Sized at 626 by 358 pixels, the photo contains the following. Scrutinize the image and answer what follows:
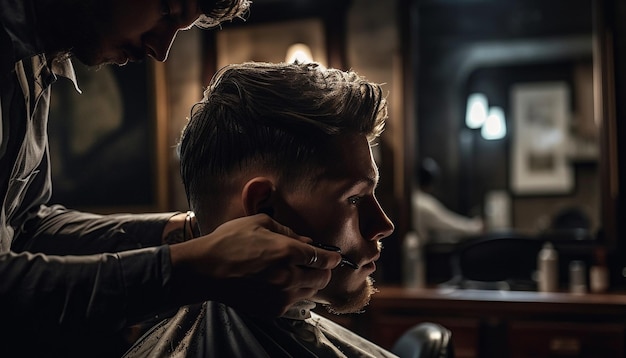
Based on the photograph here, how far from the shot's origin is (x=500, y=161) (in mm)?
3705

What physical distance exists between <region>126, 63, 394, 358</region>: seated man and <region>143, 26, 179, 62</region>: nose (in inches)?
5.5

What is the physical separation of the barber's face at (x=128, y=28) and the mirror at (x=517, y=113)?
2.58m

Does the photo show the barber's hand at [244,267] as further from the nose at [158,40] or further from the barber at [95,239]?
the nose at [158,40]

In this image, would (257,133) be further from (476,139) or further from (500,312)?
(476,139)

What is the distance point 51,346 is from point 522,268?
9.49 feet

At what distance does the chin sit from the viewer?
58.4 inches

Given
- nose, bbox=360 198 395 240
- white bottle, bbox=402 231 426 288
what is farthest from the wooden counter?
nose, bbox=360 198 395 240

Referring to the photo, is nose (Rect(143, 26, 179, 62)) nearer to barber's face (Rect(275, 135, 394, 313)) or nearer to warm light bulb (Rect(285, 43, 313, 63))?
barber's face (Rect(275, 135, 394, 313))

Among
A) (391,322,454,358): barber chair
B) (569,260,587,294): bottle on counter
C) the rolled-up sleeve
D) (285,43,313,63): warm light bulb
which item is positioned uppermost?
(285,43,313,63): warm light bulb

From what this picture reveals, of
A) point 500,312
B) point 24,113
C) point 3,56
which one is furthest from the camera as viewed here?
point 500,312

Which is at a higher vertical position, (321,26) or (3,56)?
(321,26)

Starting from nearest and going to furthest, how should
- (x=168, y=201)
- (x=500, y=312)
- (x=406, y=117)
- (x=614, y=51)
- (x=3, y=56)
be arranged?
(x=3, y=56) < (x=500, y=312) < (x=614, y=51) < (x=406, y=117) < (x=168, y=201)

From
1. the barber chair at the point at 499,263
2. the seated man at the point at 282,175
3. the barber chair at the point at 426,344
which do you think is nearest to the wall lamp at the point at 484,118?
the barber chair at the point at 499,263

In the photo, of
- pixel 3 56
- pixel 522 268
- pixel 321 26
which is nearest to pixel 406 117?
pixel 321 26
